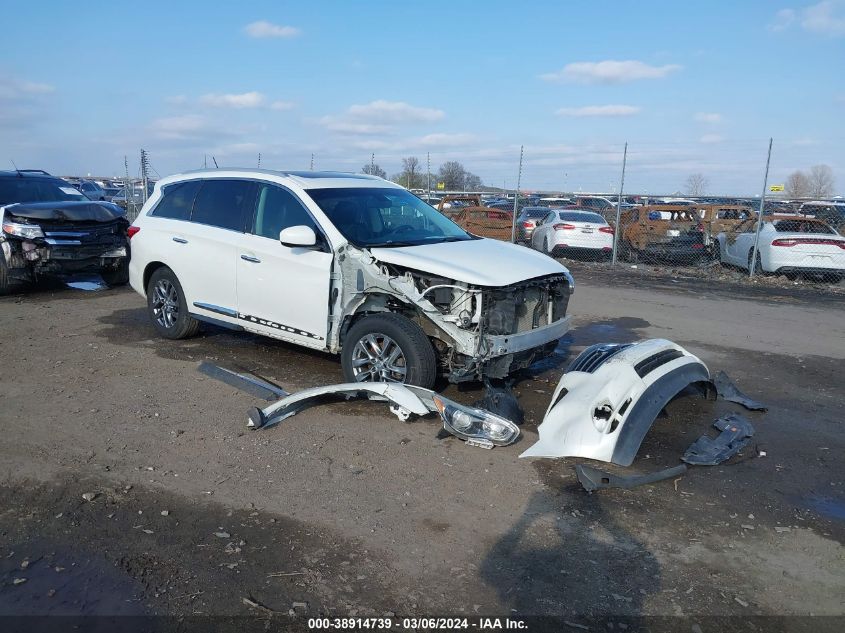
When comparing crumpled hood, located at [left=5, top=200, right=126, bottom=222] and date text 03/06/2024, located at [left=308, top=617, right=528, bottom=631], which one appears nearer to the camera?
date text 03/06/2024, located at [left=308, top=617, right=528, bottom=631]

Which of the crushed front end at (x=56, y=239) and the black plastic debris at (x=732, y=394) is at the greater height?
the crushed front end at (x=56, y=239)

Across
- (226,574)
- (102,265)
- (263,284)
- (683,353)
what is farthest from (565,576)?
(102,265)

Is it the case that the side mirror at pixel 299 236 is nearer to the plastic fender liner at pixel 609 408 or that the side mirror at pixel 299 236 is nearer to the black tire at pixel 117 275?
the plastic fender liner at pixel 609 408

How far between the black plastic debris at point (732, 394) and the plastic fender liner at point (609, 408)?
3.80 feet

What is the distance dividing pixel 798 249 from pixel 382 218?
424 inches

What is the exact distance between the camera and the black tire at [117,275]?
11656mm

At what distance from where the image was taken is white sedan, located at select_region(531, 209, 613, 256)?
1711 centimetres

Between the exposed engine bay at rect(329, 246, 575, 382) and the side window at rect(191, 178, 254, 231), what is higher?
the side window at rect(191, 178, 254, 231)

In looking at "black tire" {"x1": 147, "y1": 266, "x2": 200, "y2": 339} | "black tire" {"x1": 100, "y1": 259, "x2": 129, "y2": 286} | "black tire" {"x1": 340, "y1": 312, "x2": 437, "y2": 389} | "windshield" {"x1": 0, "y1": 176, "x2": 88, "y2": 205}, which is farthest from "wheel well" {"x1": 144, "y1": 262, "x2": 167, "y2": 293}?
"windshield" {"x1": 0, "y1": 176, "x2": 88, "y2": 205}

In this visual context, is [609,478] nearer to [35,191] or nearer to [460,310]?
[460,310]

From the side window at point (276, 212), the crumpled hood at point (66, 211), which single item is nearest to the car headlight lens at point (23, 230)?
the crumpled hood at point (66, 211)

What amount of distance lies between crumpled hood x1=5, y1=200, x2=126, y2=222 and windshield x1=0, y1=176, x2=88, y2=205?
0.65 m

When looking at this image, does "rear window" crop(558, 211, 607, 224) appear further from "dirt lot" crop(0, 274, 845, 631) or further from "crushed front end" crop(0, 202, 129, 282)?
"dirt lot" crop(0, 274, 845, 631)

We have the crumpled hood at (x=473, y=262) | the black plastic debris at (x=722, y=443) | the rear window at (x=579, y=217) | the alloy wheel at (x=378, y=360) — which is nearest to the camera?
the black plastic debris at (x=722, y=443)
